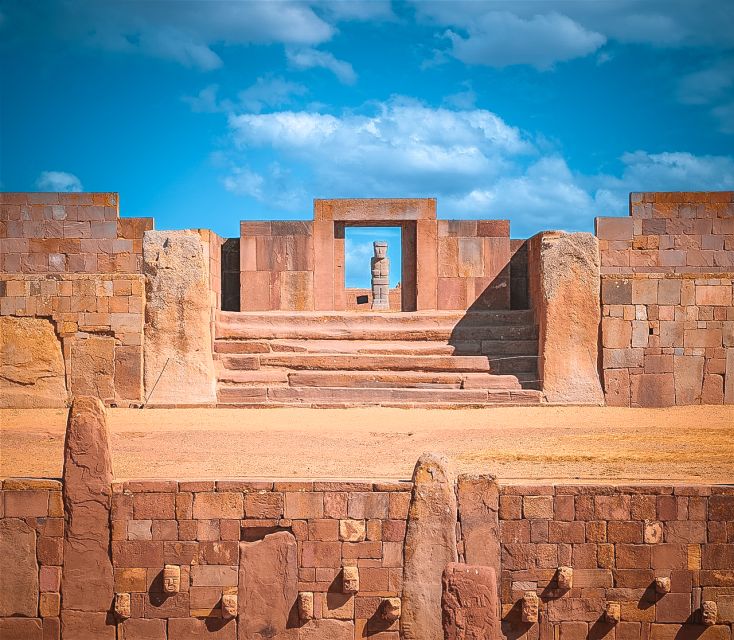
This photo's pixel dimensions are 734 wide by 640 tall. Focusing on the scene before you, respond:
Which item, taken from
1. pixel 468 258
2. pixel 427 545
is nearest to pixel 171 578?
pixel 427 545

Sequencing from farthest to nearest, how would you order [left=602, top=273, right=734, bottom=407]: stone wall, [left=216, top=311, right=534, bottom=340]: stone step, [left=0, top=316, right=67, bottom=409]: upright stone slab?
1. [left=216, top=311, right=534, bottom=340]: stone step
2. [left=602, top=273, right=734, bottom=407]: stone wall
3. [left=0, top=316, right=67, bottom=409]: upright stone slab

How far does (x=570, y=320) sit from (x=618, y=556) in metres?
5.41

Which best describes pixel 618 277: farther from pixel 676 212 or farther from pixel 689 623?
pixel 689 623

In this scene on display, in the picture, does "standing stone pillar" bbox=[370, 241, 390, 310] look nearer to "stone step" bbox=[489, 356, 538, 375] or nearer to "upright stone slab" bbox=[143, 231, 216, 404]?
"stone step" bbox=[489, 356, 538, 375]

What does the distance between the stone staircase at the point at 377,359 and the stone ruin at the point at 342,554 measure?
13.9 ft

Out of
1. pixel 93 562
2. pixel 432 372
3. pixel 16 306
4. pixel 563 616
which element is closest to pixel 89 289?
pixel 16 306

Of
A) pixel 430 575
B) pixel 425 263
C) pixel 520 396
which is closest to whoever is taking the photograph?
pixel 430 575

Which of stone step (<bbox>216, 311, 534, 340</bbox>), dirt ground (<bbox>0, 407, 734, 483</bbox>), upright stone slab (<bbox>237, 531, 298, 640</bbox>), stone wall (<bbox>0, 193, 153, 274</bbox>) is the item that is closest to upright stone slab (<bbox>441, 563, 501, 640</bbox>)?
dirt ground (<bbox>0, 407, 734, 483</bbox>)

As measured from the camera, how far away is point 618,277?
12.3 m

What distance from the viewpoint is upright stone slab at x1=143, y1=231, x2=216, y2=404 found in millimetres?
11969

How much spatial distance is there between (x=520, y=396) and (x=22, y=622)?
21.8ft

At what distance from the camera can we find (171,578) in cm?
724

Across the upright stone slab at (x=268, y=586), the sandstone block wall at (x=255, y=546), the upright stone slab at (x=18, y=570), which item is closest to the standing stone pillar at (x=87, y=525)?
the sandstone block wall at (x=255, y=546)

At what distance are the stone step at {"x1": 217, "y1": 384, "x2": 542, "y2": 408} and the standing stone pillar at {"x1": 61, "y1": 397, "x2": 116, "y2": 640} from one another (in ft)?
14.0
